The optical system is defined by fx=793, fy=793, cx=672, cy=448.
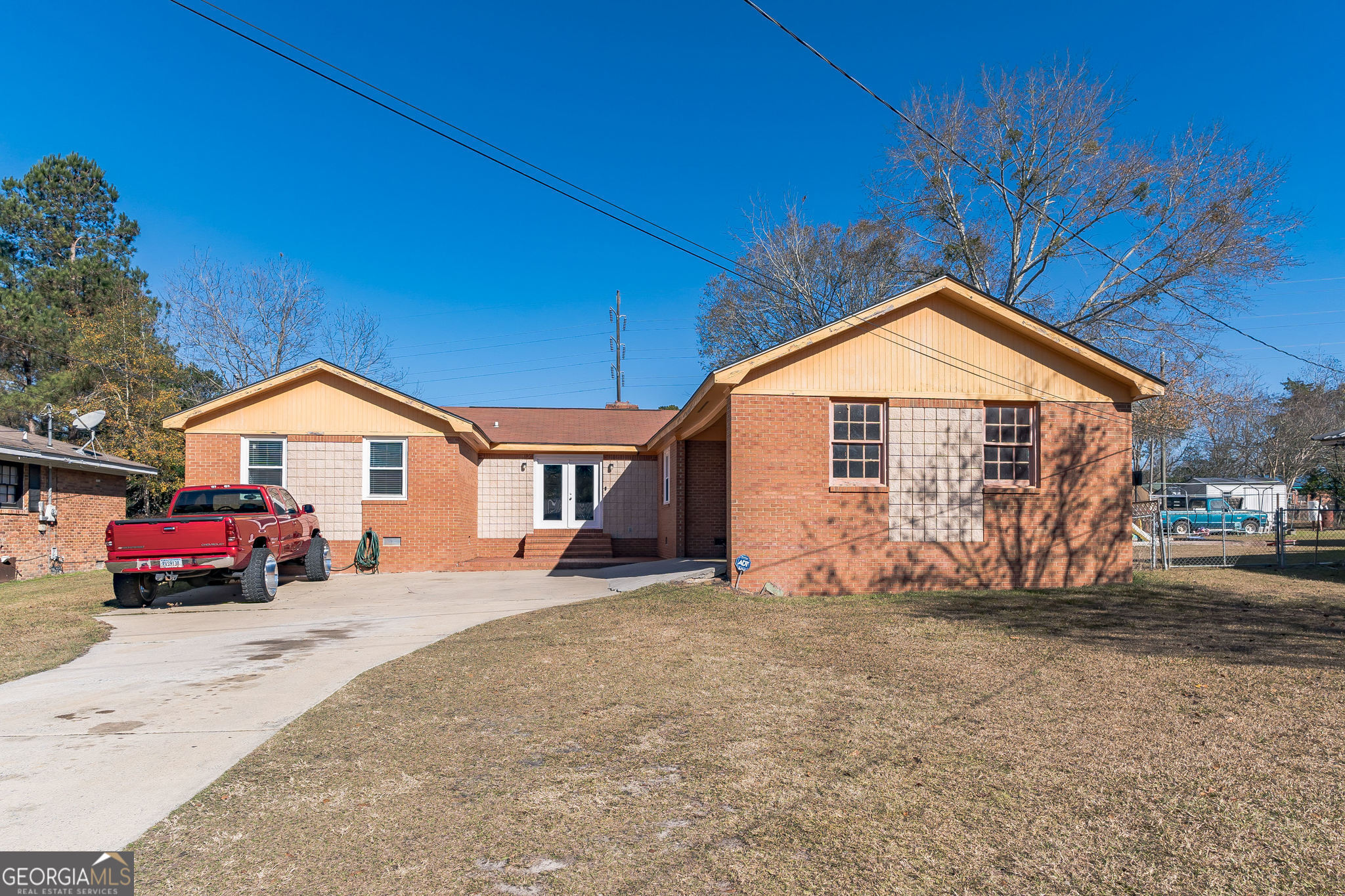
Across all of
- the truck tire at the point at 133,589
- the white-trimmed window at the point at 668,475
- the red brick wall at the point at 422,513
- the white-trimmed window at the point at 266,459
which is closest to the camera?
the truck tire at the point at 133,589

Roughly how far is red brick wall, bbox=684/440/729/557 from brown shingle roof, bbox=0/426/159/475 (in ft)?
47.4

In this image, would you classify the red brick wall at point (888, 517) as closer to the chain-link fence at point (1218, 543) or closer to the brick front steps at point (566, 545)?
the chain-link fence at point (1218, 543)

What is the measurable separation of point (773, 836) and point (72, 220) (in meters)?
45.4

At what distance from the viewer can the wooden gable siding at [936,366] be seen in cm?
1309

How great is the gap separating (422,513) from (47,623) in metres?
7.78

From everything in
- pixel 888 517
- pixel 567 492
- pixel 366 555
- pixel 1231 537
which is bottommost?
pixel 1231 537

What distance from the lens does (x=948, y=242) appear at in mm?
26609

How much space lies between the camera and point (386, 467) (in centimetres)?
1792

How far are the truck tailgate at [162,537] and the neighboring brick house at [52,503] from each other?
7.07 m

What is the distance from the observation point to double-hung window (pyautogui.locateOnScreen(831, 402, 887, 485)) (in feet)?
43.4

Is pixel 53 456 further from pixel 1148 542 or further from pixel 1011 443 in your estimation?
pixel 1148 542

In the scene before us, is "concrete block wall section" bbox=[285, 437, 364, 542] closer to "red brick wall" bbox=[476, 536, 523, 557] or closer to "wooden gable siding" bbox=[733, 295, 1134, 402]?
"red brick wall" bbox=[476, 536, 523, 557]

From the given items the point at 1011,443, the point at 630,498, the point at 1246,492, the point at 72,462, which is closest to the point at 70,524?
the point at 72,462

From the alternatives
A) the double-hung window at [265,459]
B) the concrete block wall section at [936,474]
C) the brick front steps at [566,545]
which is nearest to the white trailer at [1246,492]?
the concrete block wall section at [936,474]
